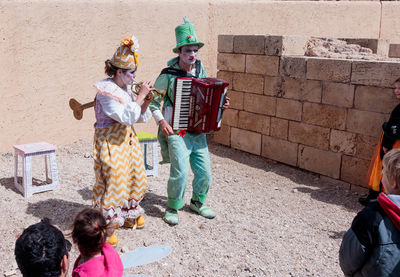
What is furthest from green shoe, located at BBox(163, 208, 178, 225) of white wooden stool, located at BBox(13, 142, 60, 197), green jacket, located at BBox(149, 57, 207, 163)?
white wooden stool, located at BBox(13, 142, 60, 197)

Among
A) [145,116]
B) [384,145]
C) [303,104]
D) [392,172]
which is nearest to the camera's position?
[392,172]

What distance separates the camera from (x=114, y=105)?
369 cm

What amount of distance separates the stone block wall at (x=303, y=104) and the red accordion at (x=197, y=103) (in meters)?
2.01

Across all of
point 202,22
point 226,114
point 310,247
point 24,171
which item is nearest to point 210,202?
point 310,247

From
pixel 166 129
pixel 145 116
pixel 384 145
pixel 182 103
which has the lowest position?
pixel 384 145

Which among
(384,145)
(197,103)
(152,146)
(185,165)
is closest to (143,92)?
(197,103)

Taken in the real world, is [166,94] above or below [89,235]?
above

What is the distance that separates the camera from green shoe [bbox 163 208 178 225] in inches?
172

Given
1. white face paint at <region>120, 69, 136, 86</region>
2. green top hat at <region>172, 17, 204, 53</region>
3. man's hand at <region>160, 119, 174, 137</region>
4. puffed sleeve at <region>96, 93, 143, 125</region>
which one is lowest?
man's hand at <region>160, 119, 174, 137</region>

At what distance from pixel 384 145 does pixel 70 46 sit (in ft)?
14.8

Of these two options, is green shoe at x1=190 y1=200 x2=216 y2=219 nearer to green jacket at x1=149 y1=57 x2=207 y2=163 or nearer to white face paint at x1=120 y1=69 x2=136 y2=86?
green jacket at x1=149 y1=57 x2=207 y2=163

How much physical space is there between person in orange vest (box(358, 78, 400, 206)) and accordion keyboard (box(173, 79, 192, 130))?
2163mm

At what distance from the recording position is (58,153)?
6.61 m

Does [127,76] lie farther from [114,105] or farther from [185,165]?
[185,165]
